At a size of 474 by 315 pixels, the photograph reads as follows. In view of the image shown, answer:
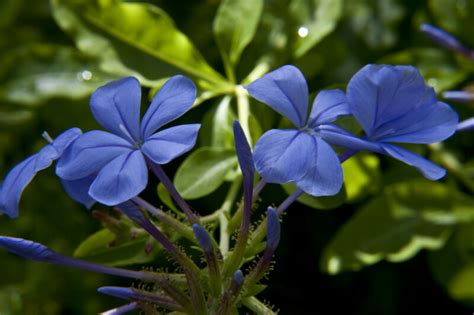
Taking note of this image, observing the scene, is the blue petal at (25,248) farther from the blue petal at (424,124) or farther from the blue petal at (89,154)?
the blue petal at (424,124)

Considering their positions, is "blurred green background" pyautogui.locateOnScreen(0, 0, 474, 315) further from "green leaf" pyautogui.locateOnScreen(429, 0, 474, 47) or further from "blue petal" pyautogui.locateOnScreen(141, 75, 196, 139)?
"blue petal" pyautogui.locateOnScreen(141, 75, 196, 139)

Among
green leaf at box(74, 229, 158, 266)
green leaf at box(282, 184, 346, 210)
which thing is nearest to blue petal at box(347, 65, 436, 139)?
green leaf at box(282, 184, 346, 210)

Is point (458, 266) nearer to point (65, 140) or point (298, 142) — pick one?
point (298, 142)

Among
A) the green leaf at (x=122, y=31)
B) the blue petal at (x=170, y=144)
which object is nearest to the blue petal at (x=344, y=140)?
the blue petal at (x=170, y=144)

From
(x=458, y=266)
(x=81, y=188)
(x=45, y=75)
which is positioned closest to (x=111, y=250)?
(x=81, y=188)

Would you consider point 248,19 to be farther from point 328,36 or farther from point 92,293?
point 92,293

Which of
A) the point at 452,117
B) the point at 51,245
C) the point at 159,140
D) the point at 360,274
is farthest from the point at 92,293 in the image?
the point at 452,117
